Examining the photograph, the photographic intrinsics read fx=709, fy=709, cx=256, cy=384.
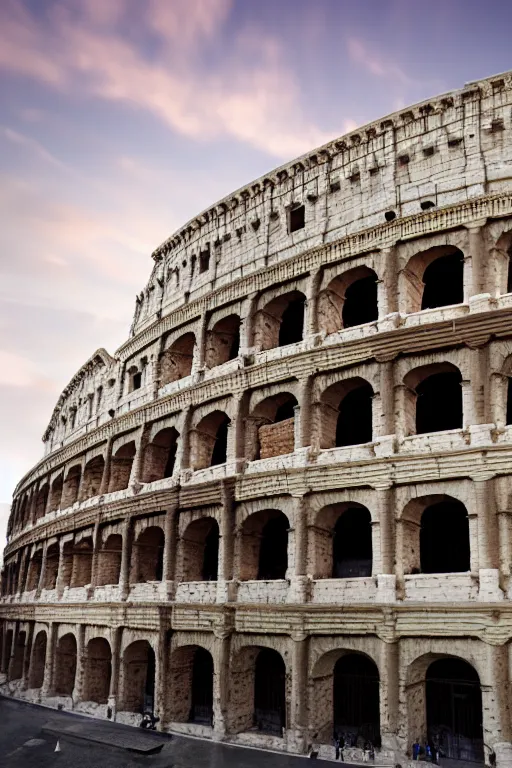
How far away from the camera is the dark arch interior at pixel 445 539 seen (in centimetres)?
1855

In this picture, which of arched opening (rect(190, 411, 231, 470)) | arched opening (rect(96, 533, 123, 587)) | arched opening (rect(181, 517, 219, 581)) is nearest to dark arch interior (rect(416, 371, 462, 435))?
arched opening (rect(190, 411, 231, 470))

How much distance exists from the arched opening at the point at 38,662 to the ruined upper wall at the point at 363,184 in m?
14.8

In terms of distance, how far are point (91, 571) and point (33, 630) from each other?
543 centimetres

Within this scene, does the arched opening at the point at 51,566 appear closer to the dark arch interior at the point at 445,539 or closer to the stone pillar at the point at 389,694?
the dark arch interior at the point at 445,539

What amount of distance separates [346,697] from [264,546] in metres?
5.13

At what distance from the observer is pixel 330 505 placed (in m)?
19.5

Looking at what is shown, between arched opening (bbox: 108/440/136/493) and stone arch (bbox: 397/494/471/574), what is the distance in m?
12.5

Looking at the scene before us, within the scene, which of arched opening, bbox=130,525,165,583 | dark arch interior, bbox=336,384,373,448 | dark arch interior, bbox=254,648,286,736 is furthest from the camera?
arched opening, bbox=130,525,165,583

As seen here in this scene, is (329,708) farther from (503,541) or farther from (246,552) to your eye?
(503,541)

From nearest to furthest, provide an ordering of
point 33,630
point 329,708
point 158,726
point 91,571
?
1. point 329,708
2. point 158,726
3. point 91,571
4. point 33,630

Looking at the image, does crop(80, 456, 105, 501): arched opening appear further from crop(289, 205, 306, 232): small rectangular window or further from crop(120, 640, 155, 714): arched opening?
crop(289, 205, 306, 232): small rectangular window

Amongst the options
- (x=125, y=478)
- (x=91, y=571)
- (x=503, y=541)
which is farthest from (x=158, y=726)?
(x=503, y=541)

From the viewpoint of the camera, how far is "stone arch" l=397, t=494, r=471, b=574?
18.0 meters

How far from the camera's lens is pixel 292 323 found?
24016 millimetres
